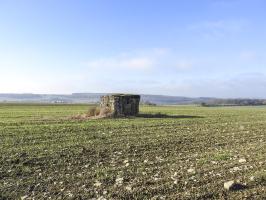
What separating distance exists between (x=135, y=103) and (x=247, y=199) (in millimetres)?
35002

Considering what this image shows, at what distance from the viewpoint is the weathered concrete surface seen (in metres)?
44.0

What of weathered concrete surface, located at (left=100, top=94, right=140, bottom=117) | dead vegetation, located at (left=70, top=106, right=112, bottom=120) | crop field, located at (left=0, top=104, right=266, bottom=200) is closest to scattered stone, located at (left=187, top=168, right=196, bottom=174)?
crop field, located at (left=0, top=104, right=266, bottom=200)

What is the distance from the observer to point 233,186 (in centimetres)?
1184

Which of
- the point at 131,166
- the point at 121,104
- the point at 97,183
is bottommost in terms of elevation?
the point at 97,183

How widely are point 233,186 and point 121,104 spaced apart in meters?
32.7

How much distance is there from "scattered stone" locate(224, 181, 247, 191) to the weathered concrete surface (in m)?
31.3

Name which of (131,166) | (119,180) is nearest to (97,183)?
(119,180)

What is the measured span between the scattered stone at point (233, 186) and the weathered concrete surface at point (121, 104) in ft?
103

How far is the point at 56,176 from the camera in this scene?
1355 cm

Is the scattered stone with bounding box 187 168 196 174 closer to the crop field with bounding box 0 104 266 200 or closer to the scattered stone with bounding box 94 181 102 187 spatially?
the crop field with bounding box 0 104 266 200

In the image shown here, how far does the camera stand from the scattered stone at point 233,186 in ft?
38.6

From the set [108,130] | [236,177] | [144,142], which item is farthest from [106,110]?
[236,177]

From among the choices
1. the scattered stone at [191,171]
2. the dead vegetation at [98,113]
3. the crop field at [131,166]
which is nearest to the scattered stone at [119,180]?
the crop field at [131,166]

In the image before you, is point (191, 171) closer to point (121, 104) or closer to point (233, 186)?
point (233, 186)
